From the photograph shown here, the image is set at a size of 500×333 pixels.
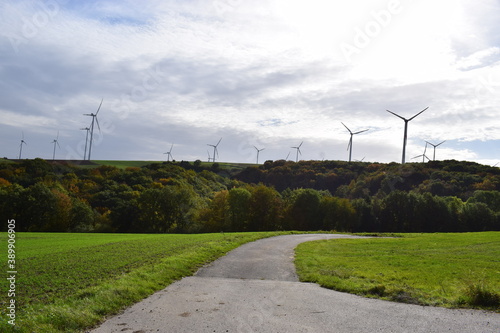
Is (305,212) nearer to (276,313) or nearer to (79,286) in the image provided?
(79,286)

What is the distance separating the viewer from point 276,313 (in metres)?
12.3

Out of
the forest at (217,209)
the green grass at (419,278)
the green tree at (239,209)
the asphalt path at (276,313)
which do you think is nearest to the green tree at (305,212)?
the forest at (217,209)

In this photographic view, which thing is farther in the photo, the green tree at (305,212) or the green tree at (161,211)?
the green tree at (305,212)

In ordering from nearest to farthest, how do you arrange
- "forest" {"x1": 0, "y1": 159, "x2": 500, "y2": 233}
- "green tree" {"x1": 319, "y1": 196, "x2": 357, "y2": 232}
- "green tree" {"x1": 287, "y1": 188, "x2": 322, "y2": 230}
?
"forest" {"x1": 0, "y1": 159, "x2": 500, "y2": 233} → "green tree" {"x1": 287, "y1": 188, "x2": 322, "y2": 230} → "green tree" {"x1": 319, "y1": 196, "x2": 357, "y2": 232}

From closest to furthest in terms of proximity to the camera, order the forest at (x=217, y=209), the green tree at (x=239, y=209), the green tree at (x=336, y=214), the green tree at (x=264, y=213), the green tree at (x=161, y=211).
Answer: the forest at (x=217, y=209) < the green tree at (x=239, y=209) < the green tree at (x=264, y=213) < the green tree at (x=161, y=211) < the green tree at (x=336, y=214)

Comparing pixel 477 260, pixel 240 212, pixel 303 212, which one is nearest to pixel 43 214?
pixel 240 212

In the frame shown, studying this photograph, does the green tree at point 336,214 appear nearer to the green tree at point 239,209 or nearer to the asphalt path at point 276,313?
the green tree at point 239,209

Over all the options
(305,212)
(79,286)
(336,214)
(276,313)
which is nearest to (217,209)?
(305,212)

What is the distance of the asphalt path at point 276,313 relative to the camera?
10.7 meters

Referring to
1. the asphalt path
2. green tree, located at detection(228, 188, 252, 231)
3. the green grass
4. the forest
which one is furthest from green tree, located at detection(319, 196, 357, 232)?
the asphalt path

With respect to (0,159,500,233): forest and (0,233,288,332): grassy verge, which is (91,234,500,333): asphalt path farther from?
(0,159,500,233): forest

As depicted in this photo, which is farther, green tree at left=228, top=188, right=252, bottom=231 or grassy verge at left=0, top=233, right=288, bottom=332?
green tree at left=228, top=188, right=252, bottom=231

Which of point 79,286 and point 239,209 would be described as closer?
point 79,286

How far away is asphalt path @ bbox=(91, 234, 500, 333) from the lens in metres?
10.7
